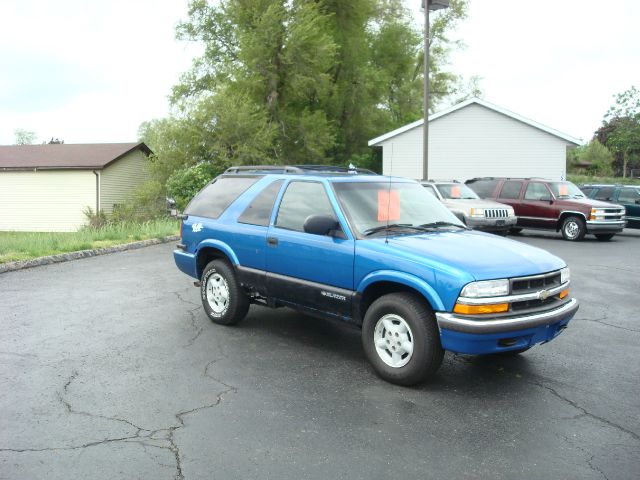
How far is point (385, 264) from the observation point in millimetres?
5078

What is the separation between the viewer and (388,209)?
5.71 metres

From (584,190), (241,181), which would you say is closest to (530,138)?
(584,190)

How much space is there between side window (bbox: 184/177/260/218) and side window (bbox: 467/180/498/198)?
532 inches

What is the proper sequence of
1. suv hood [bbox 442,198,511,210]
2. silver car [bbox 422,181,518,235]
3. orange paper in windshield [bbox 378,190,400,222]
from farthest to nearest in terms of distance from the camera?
suv hood [bbox 442,198,511,210], silver car [bbox 422,181,518,235], orange paper in windshield [bbox 378,190,400,222]

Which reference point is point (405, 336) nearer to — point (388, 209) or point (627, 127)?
point (388, 209)

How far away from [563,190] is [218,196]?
14.0m

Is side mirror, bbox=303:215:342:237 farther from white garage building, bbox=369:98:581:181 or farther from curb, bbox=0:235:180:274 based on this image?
white garage building, bbox=369:98:581:181

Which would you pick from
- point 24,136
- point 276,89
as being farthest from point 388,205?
point 24,136

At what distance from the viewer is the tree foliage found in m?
28.4

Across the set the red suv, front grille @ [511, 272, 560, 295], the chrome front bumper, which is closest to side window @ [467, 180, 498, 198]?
the red suv

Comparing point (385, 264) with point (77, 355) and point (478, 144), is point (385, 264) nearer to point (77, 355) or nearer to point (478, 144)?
point (77, 355)

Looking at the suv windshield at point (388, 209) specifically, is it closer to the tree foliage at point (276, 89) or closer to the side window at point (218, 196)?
the side window at point (218, 196)

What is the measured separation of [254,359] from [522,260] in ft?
8.48

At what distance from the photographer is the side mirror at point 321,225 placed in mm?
5414
